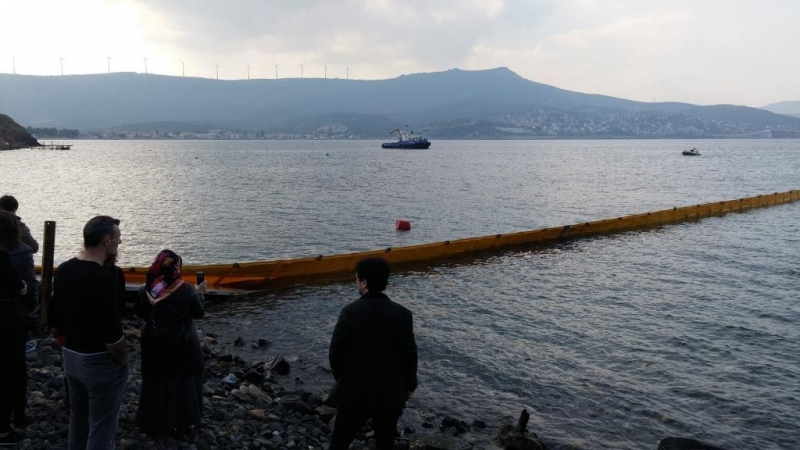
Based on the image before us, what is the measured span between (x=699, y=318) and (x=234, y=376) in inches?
453

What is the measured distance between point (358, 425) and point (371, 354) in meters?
0.62

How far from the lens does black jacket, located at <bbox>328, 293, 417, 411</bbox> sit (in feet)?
14.5

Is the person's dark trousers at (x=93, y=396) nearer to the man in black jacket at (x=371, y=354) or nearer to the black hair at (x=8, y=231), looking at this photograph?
the black hair at (x=8, y=231)

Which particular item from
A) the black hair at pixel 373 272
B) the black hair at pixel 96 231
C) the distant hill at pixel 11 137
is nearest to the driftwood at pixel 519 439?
the black hair at pixel 373 272

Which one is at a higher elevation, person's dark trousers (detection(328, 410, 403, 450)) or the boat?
the boat

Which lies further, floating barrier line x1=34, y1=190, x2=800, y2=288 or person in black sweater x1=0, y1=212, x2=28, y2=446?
floating barrier line x1=34, y1=190, x2=800, y2=288

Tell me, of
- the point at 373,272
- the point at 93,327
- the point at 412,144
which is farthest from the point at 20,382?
the point at 412,144

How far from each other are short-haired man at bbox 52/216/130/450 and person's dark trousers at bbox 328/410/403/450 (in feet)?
5.94

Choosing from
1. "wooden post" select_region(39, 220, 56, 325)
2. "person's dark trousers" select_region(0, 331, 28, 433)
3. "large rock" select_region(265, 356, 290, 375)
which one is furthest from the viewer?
"large rock" select_region(265, 356, 290, 375)

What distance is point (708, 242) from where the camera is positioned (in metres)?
24.8

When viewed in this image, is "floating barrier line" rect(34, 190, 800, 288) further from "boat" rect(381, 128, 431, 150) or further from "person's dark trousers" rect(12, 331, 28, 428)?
"boat" rect(381, 128, 431, 150)

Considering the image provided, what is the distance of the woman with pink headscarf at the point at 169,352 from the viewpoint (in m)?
5.58

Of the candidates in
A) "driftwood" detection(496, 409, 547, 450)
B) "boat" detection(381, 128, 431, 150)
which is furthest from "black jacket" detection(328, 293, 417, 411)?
"boat" detection(381, 128, 431, 150)

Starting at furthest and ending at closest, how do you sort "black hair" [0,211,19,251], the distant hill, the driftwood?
1. the distant hill
2. the driftwood
3. "black hair" [0,211,19,251]
